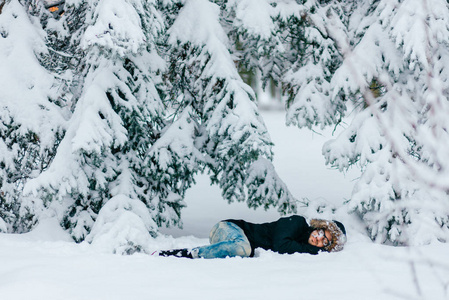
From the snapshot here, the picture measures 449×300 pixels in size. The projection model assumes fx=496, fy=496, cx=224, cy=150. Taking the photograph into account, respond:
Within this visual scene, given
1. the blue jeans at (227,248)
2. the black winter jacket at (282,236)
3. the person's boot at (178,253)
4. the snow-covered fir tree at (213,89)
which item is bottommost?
the person's boot at (178,253)

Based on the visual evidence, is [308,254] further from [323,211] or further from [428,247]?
[323,211]

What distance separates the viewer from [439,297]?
3271 millimetres

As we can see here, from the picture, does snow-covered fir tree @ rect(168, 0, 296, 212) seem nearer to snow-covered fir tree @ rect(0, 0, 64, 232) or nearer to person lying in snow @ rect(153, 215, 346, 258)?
person lying in snow @ rect(153, 215, 346, 258)

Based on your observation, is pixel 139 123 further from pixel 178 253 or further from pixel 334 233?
pixel 334 233

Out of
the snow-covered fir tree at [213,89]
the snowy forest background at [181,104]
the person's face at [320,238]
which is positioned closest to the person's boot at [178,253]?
the snowy forest background at [181,104]

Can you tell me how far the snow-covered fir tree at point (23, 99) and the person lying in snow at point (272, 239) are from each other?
2.54 meters

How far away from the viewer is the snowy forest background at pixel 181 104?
5773 millimetres

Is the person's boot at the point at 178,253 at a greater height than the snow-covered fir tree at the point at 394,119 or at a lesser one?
lesser

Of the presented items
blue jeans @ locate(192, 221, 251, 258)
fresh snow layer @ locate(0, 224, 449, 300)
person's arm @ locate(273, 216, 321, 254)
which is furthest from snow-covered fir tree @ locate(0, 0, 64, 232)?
person's arm @ locate(273, 216, 321, 254)

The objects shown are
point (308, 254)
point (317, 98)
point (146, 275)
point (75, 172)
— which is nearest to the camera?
point (146, 275)

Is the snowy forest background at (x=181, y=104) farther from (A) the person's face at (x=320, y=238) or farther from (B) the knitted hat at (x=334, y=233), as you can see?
(A) the person's face at (x=320, y=238)

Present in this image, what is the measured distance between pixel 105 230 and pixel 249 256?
1780 mm

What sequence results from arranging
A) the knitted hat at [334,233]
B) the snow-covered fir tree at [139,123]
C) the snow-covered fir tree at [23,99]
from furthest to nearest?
the snow-covered fir tree at [23,99], the snow-covered fir tree at [139,123], the knitted hat at [334,233]

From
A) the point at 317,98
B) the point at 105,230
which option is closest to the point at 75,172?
the point at 105,230
